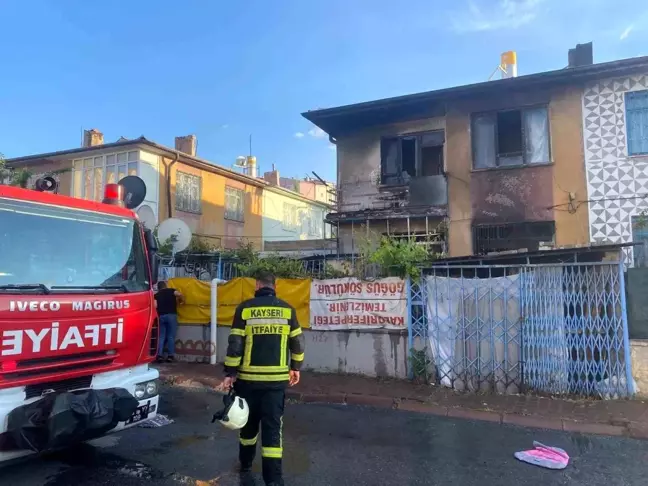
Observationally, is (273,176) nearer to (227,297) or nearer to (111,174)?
(111,174)

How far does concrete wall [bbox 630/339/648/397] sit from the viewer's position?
7141mm

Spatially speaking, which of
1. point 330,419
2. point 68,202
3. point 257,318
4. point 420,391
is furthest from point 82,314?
point 420,391

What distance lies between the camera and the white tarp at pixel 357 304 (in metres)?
8.53

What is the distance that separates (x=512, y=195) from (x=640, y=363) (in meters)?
6.14

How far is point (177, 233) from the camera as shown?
33.4 ft

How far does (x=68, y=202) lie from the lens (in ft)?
15.1

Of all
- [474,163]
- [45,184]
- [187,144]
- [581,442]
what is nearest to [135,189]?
[45,184]

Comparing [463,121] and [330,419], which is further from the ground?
[463,121]

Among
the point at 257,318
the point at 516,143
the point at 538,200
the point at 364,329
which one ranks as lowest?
the point at 364,329

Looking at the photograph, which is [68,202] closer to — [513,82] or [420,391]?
[420,391]

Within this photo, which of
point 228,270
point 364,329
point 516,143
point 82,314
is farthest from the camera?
point 516,143

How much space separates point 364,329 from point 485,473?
4.16m

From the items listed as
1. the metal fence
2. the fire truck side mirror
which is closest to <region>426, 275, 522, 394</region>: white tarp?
the metal fence

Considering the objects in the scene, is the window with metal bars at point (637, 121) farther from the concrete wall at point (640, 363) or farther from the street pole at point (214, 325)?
the street pole at point (214, 325)
